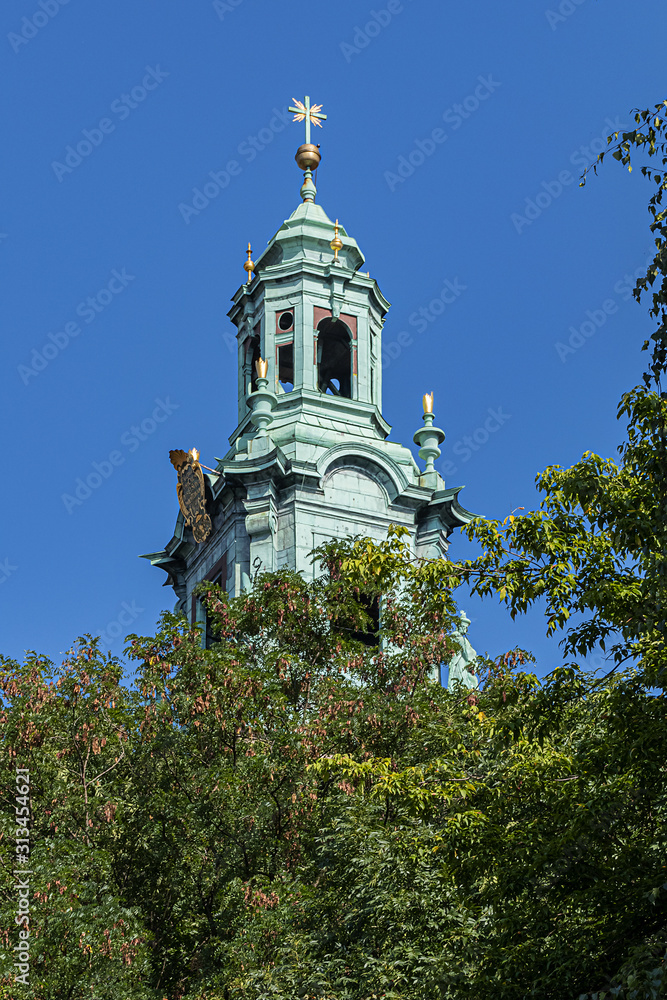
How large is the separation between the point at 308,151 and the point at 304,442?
14.2m

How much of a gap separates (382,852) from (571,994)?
5.00 metres

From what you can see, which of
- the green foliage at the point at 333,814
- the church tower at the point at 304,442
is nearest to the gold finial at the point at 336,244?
the church tower at the point at 304,442

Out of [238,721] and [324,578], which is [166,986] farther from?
[324,578]

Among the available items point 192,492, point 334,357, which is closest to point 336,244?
point 334,357

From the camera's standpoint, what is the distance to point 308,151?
57.7 meters

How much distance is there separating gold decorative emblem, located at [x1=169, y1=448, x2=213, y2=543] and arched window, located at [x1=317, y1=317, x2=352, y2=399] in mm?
6143

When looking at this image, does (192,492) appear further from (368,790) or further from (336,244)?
(368,790)

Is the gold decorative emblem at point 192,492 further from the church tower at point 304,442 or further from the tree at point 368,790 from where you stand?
the tree at point 368,790

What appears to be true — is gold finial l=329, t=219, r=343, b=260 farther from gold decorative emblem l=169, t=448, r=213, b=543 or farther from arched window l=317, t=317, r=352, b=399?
gold decorative emblem l=169, t=448, r=213, b=543

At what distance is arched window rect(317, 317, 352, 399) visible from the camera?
53.0m

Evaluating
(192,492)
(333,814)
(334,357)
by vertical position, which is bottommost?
(333,814)

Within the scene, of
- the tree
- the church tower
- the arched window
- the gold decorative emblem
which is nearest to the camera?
the tree

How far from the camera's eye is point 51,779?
Answer: 89.4 feet

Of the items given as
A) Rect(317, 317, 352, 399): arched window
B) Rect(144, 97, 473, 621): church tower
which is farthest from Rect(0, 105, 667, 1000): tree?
Rect(317, 317, 352, 399): arched window
